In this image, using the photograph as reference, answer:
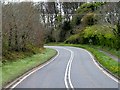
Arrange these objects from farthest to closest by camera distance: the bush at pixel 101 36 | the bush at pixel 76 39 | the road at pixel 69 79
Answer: the bush at pixel 76 39, the bush at pixel 101 36, the road at pixel 69 79

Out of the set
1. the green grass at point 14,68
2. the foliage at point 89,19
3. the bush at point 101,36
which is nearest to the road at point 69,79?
the green grass at point 14,68

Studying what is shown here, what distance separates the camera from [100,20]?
277 ft

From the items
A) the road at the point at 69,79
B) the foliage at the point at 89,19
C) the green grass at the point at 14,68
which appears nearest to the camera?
the road at the point at 69,79

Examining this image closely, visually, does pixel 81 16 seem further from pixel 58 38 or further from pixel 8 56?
pixel 8 56

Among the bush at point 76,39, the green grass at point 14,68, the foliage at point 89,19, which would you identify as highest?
the foliage at point 89,19

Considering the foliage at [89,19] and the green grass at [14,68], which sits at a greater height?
the foliage at [89,19]

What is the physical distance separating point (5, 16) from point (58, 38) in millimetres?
74164

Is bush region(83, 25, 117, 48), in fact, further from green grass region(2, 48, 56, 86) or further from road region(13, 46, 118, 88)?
road region(13, 46, 118, 88)

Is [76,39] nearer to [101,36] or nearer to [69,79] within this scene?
[101,36]

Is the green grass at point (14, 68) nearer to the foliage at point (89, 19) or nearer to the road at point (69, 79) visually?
the road at point (69, 79)

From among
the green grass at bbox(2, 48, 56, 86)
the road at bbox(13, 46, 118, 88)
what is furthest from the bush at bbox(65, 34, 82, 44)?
the road at bbox(13, 46, 118, 88)

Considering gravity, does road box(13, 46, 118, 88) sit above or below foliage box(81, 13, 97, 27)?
below

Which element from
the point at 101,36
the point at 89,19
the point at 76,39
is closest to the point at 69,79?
the point at 101,36

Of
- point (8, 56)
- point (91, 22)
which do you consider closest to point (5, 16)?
point (8, 56)
